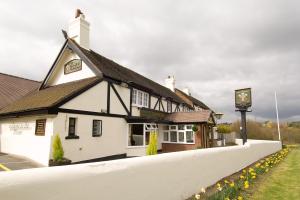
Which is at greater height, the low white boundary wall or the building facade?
the building facade

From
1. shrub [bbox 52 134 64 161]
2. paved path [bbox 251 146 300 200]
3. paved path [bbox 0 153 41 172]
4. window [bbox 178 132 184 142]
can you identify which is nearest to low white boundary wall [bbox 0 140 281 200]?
paved path [bbox 251 146 300 200]

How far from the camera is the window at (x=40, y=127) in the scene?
41.4ft

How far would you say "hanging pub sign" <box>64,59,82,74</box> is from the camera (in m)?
17.1

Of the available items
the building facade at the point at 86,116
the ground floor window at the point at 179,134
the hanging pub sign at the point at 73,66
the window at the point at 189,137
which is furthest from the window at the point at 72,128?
the window at the point at 189,137

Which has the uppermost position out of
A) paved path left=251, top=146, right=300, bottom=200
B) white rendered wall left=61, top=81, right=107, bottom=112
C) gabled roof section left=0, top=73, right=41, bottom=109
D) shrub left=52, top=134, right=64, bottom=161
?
gabled roof section left=0, top=73, right=41, bottom=109

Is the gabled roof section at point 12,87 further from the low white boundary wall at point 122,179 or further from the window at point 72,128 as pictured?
the low white boundary wall at point 122,179

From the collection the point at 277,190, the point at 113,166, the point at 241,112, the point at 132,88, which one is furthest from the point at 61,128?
the point at 241,112

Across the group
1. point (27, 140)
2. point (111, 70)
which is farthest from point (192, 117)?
point (27, 140)

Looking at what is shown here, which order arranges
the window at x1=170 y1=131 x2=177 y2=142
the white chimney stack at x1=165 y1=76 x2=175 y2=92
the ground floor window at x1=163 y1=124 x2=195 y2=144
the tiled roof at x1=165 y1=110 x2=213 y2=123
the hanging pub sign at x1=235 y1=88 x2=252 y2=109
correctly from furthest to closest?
the white chimney stack at x1=165 y1=76 x2=175 y2=92 → the window at x1=170 y1=131 x2=177 y2=142 → the ground floor window at x1=163 y1=124 x2=195 y2=144 → the hanging pub sign at x1=235 y1=88 x2=252 y2=109 → the tiled roof at x1=165 y1=110 x2=213 y2=123

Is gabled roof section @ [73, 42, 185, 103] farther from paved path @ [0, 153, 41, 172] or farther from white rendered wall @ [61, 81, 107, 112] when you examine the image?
paved path @ [0, 153, 41, 172]

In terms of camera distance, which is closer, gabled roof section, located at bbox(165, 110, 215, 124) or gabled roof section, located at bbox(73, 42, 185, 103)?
gabled roof section, located at bbox(73, 42, 185, 103)

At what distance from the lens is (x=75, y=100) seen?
43.2ft

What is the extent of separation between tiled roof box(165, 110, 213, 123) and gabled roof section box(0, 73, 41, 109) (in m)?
13.6

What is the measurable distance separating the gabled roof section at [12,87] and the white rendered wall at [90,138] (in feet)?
30.4
